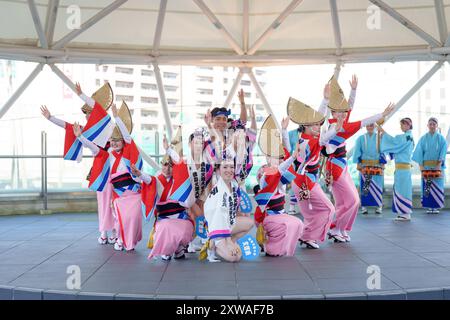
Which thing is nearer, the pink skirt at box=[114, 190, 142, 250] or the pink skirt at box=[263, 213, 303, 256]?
the pink skirt at box=[263, 213, 303, 256]

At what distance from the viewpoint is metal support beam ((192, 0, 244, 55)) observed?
1080 centimetres

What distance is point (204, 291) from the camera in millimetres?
5199

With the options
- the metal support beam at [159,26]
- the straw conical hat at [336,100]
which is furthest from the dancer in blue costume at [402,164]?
the metal support beam at [159,26]

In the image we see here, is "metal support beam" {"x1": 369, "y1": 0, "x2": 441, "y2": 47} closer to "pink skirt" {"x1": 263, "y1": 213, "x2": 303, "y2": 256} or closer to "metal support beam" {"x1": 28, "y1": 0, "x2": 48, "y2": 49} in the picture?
"pink skirt" {"x1": 263, "y1": 213, "x2": 303, "y2": 256}

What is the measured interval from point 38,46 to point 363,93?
22.0ft

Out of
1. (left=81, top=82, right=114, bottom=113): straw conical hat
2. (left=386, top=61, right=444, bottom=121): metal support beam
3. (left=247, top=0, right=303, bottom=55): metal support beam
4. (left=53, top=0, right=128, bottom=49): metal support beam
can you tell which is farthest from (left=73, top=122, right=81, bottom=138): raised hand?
(left=386, top=61, right=444, bottom=121): metal support beam

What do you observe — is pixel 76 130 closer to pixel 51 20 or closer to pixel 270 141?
pixel 270 141

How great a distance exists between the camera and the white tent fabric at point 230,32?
36.2 feet

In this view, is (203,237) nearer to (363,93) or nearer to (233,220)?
(233,220)

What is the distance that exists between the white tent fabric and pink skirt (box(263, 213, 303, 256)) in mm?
5079

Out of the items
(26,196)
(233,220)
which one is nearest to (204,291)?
(233,220)

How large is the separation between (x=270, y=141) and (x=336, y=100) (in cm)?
123

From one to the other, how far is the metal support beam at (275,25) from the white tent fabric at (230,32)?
2 centimetres

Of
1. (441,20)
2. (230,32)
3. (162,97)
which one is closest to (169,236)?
(162,97)
